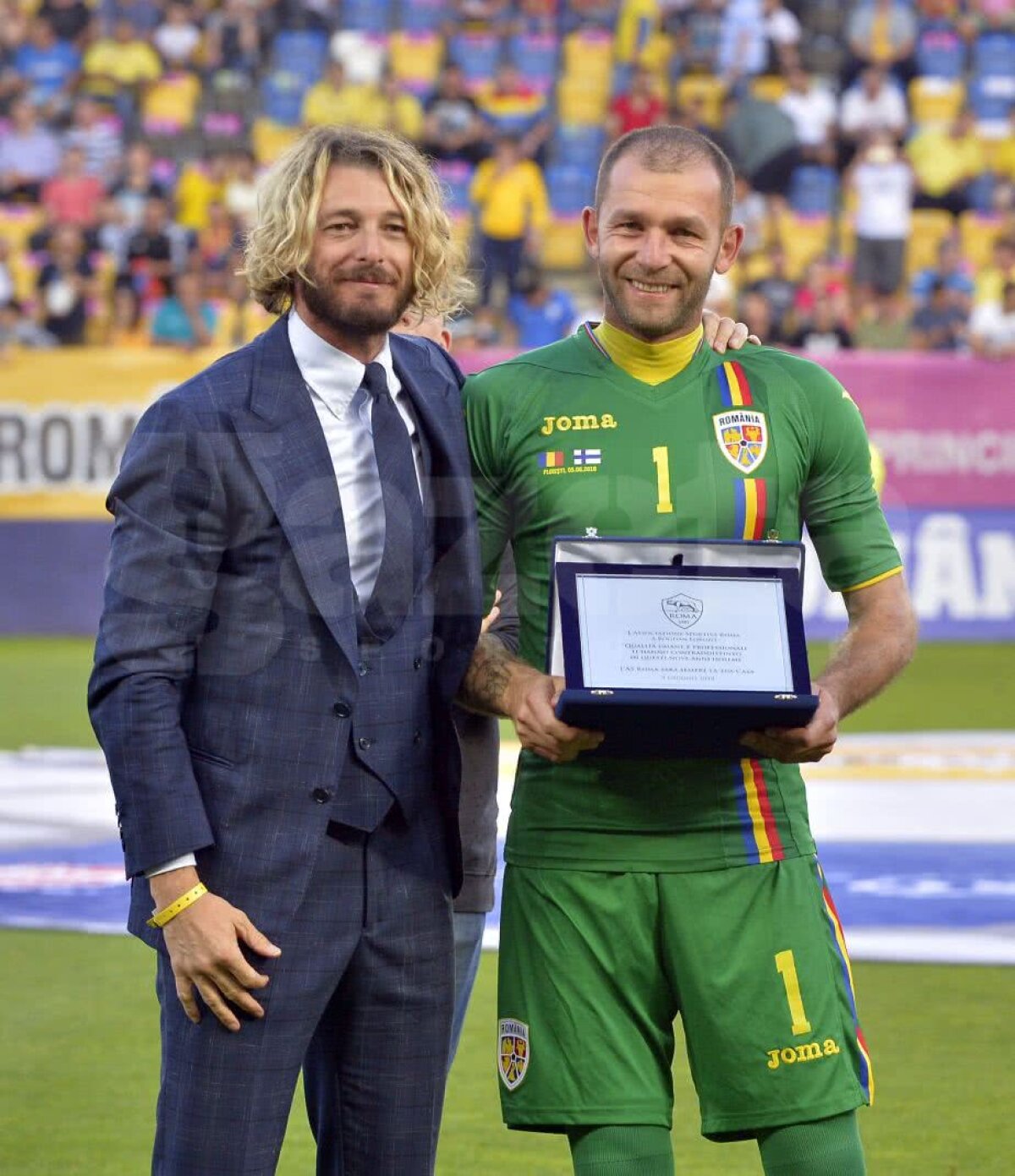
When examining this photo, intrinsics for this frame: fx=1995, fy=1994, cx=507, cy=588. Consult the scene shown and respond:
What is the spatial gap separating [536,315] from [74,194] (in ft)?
16.0

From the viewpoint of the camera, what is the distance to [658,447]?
3240 millimetres

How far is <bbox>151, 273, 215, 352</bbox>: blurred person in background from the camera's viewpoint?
14734 mm

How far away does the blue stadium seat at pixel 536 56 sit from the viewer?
1883cm

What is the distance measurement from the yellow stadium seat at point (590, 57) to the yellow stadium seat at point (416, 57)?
4.16ft

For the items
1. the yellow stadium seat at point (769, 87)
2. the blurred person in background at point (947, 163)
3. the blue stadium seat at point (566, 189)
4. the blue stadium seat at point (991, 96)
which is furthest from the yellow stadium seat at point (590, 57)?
the blue stadium seat at point (991, 96)

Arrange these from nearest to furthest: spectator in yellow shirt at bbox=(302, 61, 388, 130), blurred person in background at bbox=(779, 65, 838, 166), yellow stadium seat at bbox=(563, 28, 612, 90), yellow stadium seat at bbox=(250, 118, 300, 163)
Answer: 1. blurred person in background at bbox=(779, 65, 838, 166)
2. spectator in yellow shirt at bbox=(302, 61, 388, 130)
3. yellow stadium seat at bbox=(250, 118, 300, 163)
4. yellow stadium seat at bbox=(563, 28, 612, 90)

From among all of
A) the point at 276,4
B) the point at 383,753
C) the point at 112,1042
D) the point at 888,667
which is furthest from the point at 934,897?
the point at 276,4

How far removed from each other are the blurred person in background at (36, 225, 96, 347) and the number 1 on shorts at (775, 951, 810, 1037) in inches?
509

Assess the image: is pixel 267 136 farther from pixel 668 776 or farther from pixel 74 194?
pixel 668 776

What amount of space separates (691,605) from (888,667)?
15.9 inches

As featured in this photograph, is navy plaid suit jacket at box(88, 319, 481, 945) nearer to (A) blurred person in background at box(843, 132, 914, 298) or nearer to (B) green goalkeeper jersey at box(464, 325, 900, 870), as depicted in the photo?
(B) green goalkeeper jersey at box(464, 325, 900, 870)

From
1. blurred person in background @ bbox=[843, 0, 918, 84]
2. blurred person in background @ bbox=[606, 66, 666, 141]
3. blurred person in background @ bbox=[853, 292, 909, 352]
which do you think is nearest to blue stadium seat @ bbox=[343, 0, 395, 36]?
blurred person in background @ bbox=[606, 66, 666, 141]

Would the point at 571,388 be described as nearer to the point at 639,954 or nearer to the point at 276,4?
the point at 639,954

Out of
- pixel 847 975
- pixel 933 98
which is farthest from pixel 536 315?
pixel 847 975
